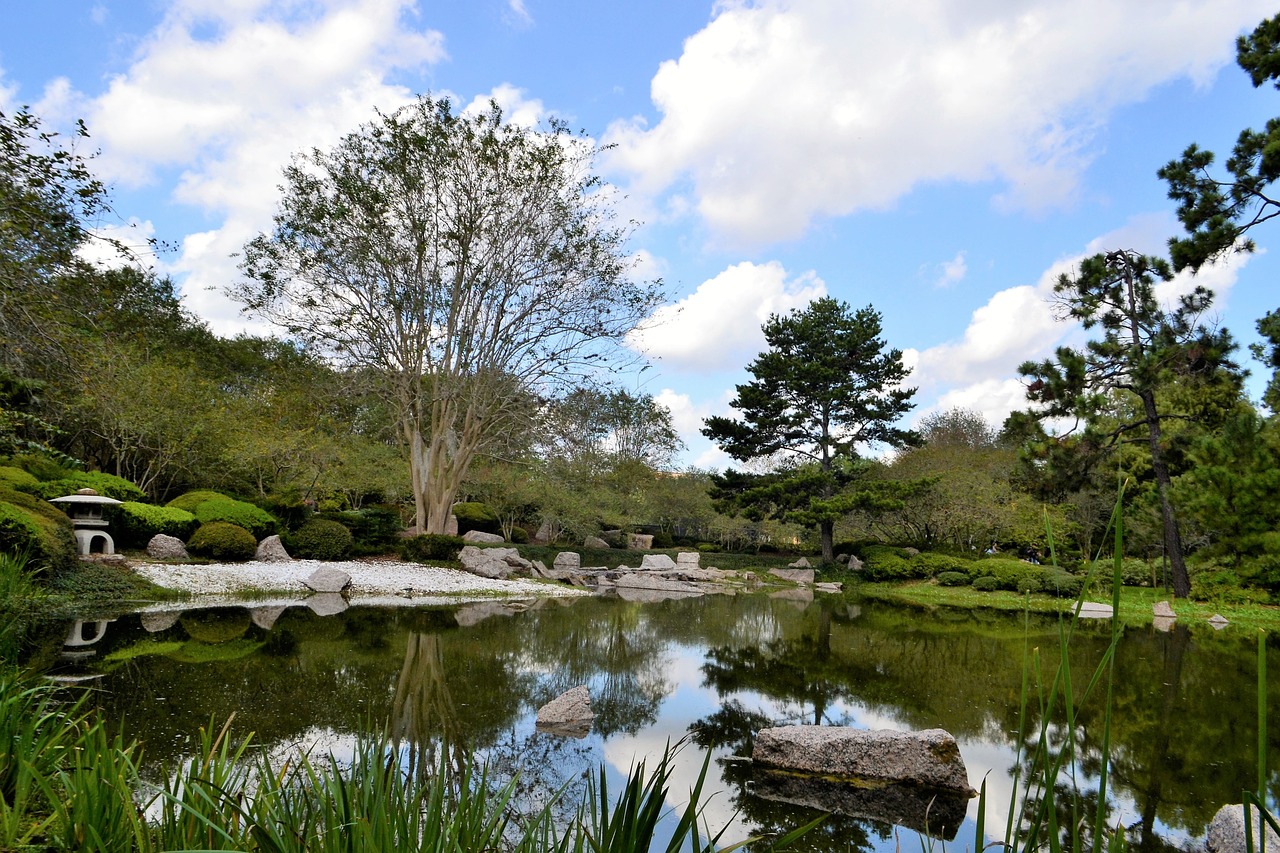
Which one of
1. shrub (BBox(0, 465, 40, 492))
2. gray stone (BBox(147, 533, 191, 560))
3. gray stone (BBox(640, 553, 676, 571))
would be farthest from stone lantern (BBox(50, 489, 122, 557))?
gray stone (BBox(640, 553, 676, 571))

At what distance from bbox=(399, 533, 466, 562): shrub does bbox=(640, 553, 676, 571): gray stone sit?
765cm

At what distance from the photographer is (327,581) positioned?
45.2 ft

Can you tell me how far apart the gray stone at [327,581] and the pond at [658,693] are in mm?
2330

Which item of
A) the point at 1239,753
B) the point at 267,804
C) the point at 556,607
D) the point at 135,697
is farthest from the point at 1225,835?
the point at 556,607

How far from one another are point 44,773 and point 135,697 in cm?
303

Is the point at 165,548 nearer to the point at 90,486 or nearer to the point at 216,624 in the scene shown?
the point at 90,486

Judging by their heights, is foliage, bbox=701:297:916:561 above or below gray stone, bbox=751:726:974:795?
above

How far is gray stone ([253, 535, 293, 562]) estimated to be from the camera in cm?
1623

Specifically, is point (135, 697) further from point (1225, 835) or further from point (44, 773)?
point (1225, 835)

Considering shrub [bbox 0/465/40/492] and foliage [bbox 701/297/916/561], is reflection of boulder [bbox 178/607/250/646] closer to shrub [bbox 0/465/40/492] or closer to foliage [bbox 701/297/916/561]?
shrub [bbox 0/465/40/492]

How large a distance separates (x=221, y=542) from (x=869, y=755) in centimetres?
1433

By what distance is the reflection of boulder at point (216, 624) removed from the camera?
8398 millimetres

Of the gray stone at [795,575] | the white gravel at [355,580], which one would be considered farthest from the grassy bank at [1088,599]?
the white gravel at [355,580]

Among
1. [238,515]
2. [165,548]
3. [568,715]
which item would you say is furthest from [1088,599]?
[165,548]
